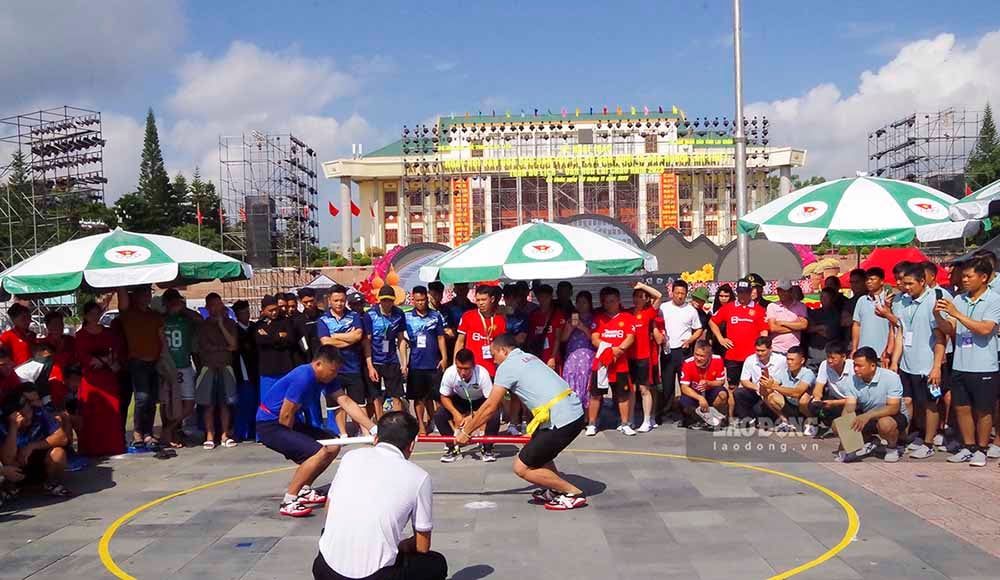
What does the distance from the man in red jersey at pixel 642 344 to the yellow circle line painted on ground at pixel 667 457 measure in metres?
1.26

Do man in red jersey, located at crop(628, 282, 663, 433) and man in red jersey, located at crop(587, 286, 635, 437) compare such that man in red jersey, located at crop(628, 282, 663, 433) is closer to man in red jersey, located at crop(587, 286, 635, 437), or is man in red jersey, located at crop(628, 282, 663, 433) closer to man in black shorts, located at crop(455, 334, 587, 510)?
Result: man in red jersey, located at crop(587, 286, 635, 437)

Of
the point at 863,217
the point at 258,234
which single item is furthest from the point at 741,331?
the point at 258,234

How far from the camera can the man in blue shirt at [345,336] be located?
948cm

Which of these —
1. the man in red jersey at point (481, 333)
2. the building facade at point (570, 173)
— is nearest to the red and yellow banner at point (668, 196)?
the building facade at point (570, 173)

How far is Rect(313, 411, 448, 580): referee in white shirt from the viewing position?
3.83 metres

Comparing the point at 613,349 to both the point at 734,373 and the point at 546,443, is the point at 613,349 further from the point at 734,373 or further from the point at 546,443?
the point at 546,443

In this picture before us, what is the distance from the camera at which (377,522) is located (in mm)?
3844

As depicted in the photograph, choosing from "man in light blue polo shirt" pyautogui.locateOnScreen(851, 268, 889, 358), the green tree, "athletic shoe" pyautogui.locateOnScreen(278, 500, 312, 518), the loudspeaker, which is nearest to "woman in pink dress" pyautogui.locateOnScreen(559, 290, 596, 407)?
"man in light blue polo shirt" pyautogui.locateOnScreen(851, 268, 889, 358)

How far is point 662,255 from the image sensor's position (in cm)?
3628

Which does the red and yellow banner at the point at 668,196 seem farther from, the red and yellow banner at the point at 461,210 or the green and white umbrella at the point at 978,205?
the green and white umbrella at the point at 978,205

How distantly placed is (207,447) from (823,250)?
49824 millimetres

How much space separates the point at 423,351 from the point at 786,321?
4.31m

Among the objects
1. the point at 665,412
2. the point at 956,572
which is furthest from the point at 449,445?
the point at 956,572

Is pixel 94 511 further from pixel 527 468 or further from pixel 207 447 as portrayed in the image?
pixel 527 468
